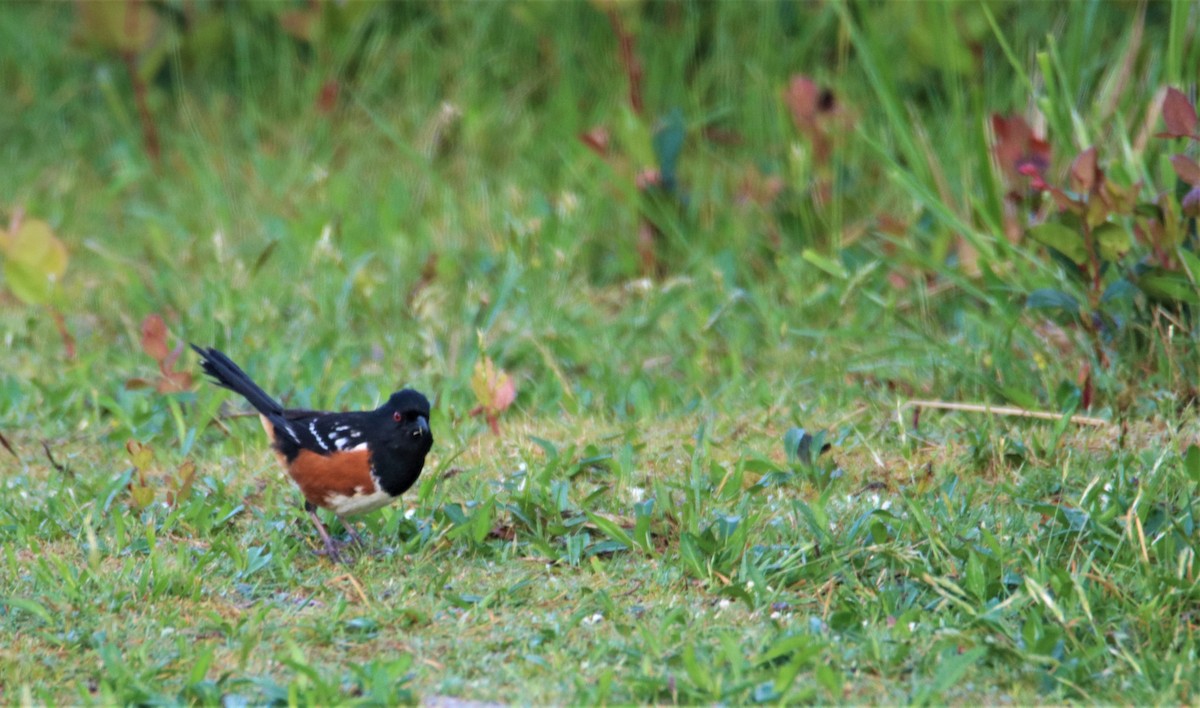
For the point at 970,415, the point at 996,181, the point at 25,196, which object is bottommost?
the point at 970,415

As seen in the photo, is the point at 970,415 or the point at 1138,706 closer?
the point at 1138,706

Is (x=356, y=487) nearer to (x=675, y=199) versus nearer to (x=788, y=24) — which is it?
(x=675, y=199)

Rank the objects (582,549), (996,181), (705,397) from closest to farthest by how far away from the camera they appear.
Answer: (582,549) < (705,397) < (996,181)

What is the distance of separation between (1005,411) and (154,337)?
2.81 metres

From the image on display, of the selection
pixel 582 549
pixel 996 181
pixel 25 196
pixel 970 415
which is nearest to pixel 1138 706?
pixel 582 549

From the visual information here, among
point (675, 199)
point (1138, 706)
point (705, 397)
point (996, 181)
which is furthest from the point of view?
point (675, 199)

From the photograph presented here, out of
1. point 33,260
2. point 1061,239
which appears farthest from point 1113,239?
point 33,260

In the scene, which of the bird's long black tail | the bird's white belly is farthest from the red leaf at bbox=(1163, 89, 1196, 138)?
the bird's long black tail

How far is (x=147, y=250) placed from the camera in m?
6.34

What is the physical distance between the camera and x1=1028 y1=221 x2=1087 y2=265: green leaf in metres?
4.31

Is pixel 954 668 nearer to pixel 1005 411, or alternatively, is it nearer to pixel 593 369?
pixel 1005 411

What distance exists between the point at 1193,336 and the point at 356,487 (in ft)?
8.48

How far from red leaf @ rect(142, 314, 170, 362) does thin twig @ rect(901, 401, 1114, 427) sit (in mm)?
2475

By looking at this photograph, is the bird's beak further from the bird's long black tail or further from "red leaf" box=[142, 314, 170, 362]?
"red leaf" box=[142, 314, 170, 362]
